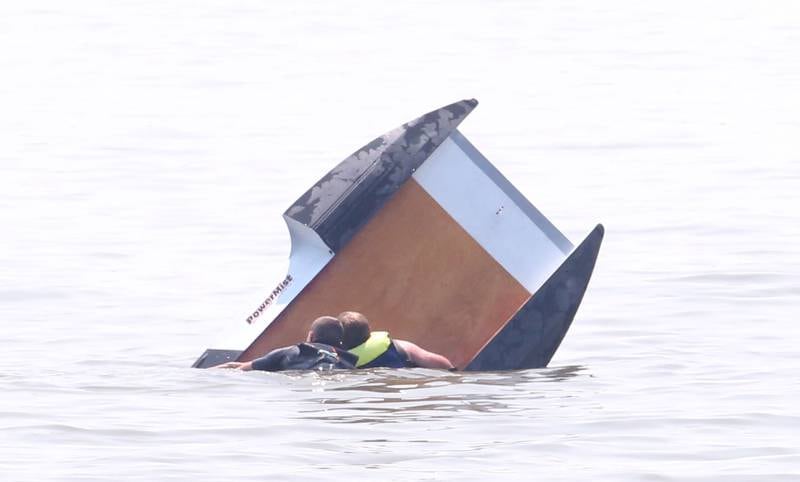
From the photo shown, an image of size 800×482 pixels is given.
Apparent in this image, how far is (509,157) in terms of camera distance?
83.4 feet

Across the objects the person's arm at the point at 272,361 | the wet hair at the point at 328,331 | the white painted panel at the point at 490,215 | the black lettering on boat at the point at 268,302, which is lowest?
the person's arm at the point at 272,361

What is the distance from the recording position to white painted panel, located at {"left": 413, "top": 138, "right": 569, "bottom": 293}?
12.9m

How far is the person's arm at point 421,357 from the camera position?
41.2 feet

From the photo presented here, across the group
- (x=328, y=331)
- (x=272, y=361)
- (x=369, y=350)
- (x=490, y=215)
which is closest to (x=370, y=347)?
(x=369, y=350)

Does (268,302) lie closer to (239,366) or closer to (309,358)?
(239,366)

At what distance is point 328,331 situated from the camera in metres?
12.4

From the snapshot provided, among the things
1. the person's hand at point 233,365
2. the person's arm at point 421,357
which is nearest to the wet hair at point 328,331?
the person's arm at point 421,357

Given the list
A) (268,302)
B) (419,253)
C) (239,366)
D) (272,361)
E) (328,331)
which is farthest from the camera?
(419,253)

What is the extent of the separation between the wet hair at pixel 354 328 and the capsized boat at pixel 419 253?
0.53m

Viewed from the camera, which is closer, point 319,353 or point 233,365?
point 319,353

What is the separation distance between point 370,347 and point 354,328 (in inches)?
6.5

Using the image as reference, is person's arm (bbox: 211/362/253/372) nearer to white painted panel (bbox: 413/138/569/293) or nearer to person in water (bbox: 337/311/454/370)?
person in water (bbox: 337/311/454/370)

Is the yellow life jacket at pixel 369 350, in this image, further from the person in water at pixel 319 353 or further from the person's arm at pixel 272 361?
the person's arm at pixel 272 361

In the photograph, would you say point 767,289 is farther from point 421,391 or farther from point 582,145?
point 582,145
